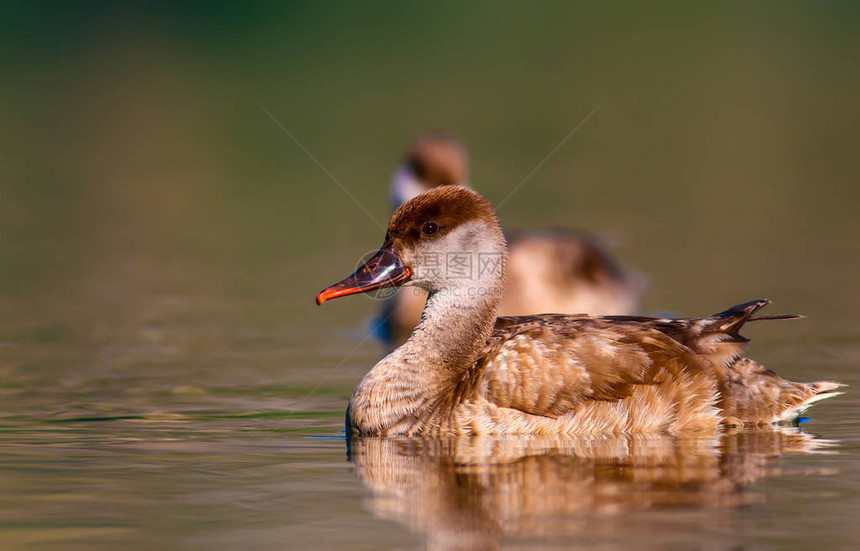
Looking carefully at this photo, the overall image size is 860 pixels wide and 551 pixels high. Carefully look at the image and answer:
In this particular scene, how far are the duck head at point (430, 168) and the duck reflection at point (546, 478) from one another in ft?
20.8

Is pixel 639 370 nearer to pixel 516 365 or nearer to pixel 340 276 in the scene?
pixel 516 365

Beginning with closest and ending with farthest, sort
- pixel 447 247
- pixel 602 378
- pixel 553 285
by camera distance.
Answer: pixel 602 378
pixel 447 247
pixel 553 285

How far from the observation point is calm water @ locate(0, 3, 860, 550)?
255 inches

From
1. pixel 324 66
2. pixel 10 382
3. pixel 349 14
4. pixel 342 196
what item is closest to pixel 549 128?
pixel 342 196

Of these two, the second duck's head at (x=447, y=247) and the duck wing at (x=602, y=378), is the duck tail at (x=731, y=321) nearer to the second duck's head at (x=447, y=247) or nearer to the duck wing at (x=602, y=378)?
the duck wing at (x=602, y=378)

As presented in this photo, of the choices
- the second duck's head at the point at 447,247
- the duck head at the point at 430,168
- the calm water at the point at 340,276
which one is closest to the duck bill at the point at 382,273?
the second duck's head at the point at 447,247

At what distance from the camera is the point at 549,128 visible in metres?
30.2

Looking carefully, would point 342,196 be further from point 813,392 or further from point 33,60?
point 33,60

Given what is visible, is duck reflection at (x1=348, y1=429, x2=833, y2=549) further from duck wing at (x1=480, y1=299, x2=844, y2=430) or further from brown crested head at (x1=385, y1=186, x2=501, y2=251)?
brown crested head at (x1=385, y1=186, x2=501, y2=251)

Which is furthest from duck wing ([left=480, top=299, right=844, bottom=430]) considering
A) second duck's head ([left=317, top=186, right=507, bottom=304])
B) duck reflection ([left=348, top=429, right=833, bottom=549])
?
second duck's head ([left=317, top=186, right=507, bottom=304])

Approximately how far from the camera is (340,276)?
1442 cm

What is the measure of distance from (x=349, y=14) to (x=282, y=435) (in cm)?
4993

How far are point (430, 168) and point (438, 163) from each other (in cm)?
9

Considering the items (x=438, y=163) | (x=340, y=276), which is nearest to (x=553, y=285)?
(x=438, y=163)
